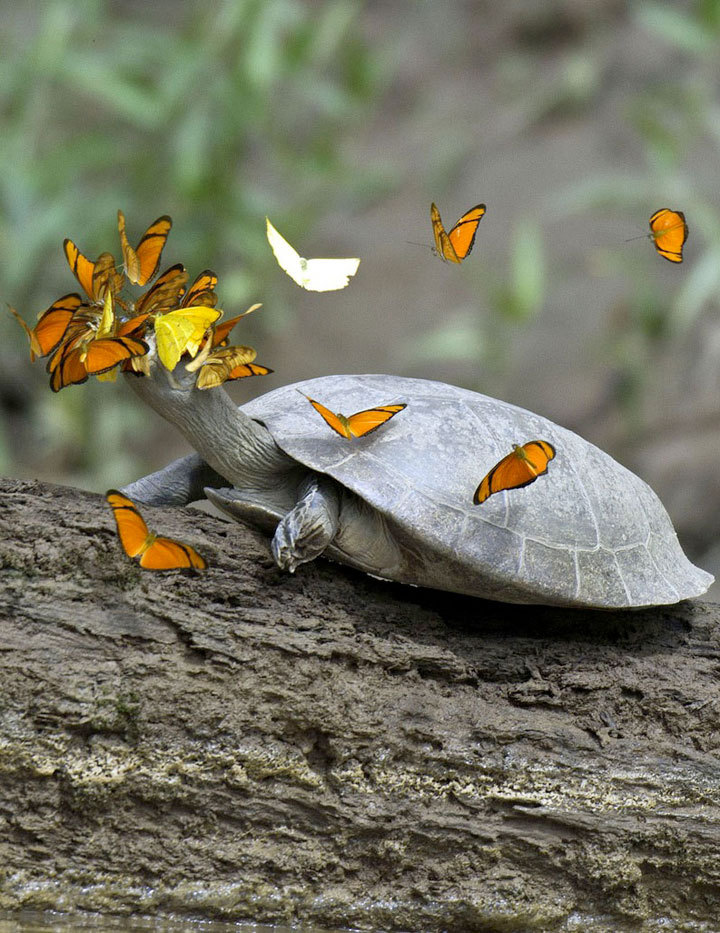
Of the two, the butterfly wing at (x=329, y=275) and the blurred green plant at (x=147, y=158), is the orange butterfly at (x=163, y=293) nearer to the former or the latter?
the butterfly wing at (x=329, y=275)

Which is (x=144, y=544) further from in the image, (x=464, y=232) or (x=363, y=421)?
(x=464, y=232)

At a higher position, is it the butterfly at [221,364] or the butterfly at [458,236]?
the butterfly at [458,236]

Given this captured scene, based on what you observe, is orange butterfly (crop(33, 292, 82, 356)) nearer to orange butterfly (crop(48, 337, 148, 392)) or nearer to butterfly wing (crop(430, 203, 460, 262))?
orange butterfly (crop(48, 337, 148, 392))

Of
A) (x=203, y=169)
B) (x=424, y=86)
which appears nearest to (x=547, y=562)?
(x=203, y=169)

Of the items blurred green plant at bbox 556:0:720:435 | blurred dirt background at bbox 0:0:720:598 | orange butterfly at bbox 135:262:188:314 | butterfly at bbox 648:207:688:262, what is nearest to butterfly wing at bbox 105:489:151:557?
orange butterfly at bbox 135:262:188:314

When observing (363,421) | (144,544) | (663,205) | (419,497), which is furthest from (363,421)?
(663,205)

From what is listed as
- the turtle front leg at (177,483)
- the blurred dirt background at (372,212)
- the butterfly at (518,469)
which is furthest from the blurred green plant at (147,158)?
the butterfly at (518,469)
